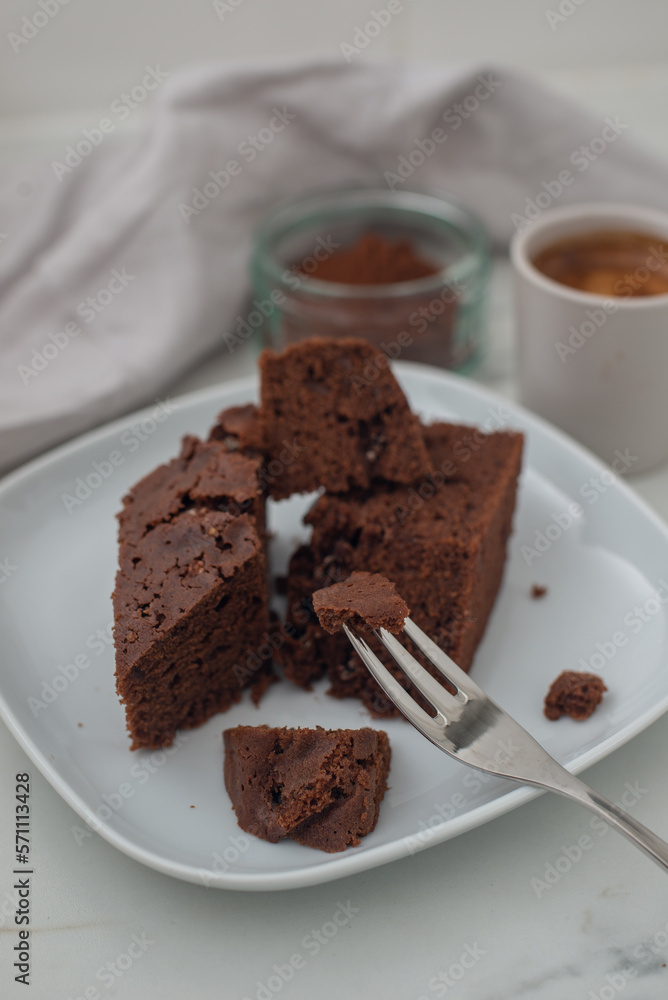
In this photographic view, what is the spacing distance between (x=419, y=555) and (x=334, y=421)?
0.51m

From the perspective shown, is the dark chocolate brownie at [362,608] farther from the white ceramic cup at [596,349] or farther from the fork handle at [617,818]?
the white ceramic cup at [596,349]

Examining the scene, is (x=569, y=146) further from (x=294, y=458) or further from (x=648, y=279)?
(x=294, y=458)

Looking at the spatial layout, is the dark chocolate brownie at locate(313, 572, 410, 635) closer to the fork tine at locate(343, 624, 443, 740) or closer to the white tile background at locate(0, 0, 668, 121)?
the fork tine at locate(343, 624, 443, 740)

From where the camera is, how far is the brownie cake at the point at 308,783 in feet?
7.25

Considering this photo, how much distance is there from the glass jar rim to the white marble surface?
88.4 inches

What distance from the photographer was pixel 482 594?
2.74m

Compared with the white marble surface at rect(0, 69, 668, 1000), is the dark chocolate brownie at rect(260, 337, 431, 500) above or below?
above

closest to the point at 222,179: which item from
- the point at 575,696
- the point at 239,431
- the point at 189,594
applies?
the point at 239,431

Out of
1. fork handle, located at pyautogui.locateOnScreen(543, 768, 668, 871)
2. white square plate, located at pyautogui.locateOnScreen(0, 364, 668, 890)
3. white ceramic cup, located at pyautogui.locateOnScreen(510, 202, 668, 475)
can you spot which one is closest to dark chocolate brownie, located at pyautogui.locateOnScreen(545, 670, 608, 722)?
white square plate, located at pyautogui.locateOnScreen(0, 364, 668, 890)

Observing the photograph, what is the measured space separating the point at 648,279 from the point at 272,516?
1670 millimetres

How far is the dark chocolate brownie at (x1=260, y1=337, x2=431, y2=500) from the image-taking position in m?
2.85

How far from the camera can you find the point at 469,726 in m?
2.30

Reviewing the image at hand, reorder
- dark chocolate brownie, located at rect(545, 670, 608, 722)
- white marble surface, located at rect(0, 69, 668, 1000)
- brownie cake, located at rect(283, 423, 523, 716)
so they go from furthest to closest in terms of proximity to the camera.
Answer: brownie cake, located at rect(283, 423, 523, 716) → dark chocolate brownie, located at rect(545, 670, 608, 722) → white marble surface, located at rect(0, 69, 668, 1000)

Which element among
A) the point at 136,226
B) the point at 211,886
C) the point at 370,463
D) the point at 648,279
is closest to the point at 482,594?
the point at 370,463
